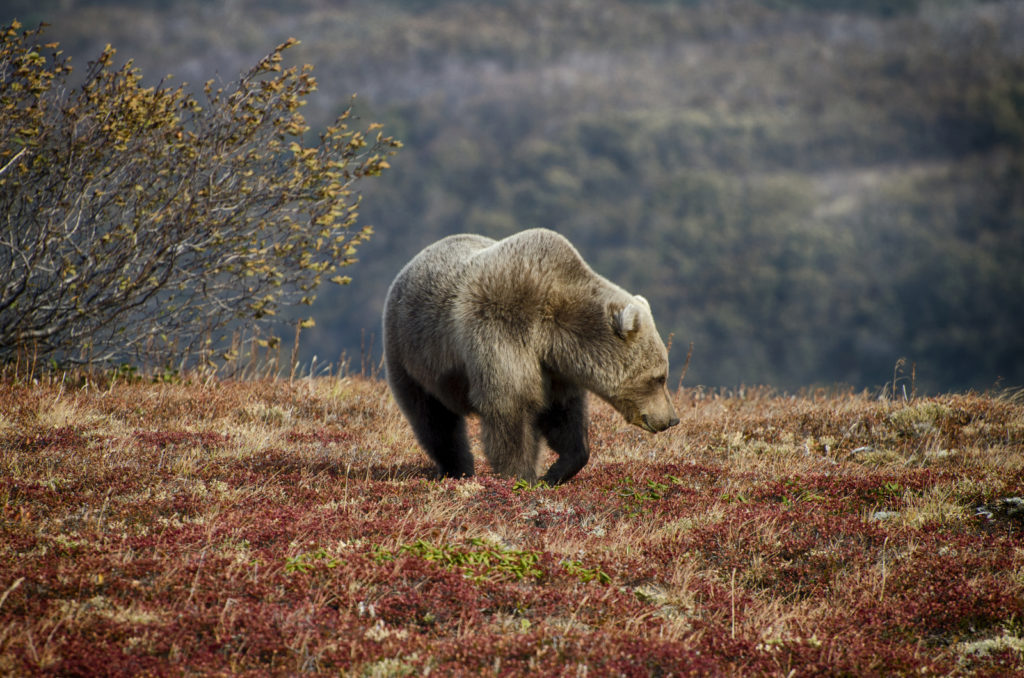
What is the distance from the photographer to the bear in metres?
7.64

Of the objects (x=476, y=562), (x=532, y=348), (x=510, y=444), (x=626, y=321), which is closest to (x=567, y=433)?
(x=510, y=444)

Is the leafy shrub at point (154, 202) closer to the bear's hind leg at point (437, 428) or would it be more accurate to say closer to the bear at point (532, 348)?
the bear's hind leg at point (437, 428)

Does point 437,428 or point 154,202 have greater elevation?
point 154,202

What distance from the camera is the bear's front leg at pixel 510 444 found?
7668 millimetres

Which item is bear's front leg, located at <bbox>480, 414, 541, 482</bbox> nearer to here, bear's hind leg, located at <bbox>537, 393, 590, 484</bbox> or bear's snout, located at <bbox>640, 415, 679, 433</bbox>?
bear's hind leg, located at <bbox>537, 393, 590, 484</bbox>

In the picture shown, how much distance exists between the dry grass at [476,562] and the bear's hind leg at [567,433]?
338 millimetres

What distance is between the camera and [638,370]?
7.92m

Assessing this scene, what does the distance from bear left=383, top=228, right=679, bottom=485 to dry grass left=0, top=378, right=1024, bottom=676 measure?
61 cm

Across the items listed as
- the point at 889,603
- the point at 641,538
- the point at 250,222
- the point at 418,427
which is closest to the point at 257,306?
the point at 250,222

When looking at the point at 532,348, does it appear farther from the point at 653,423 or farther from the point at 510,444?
the point at 653,423

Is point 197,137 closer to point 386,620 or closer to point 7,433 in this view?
point 7,433

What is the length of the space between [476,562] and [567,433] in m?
2.90

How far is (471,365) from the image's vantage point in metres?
7.66

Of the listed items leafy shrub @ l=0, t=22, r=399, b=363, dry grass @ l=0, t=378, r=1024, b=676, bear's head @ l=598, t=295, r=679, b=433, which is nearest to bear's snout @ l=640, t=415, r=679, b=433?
bear's head @ l=598, t=295, r=679, b=433
